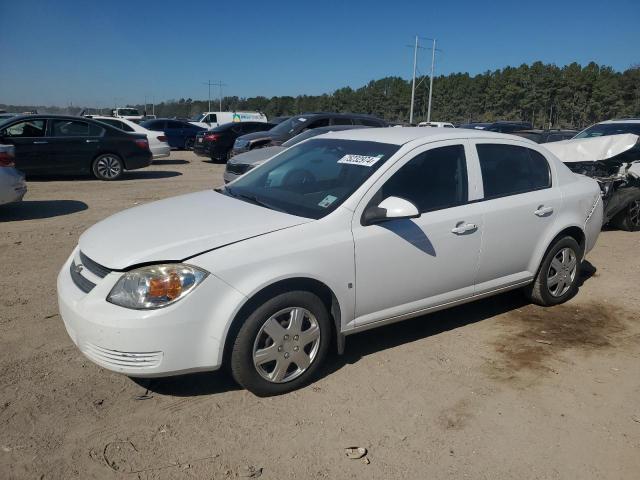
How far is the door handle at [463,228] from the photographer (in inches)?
160

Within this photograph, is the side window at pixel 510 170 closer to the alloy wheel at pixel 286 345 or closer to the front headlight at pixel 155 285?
the alloy wheel at pixel 286 345

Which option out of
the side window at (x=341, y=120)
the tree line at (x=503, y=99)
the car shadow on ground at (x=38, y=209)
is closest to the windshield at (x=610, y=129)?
the side window at (x=341, y=120)

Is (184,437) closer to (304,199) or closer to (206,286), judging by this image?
(206,286)

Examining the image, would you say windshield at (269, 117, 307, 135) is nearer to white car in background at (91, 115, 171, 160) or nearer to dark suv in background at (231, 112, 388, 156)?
dark suv in background at (231, 112, 388, 156)

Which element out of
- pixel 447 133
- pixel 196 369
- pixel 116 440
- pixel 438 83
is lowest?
pixel 116 440

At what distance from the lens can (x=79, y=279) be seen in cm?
340

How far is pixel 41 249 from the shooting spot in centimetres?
652

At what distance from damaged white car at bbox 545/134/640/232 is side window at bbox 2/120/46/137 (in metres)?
10.2

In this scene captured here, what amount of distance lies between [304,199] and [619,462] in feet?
8.08

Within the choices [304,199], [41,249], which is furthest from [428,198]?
[41,249]

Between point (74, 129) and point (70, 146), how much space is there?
389mm

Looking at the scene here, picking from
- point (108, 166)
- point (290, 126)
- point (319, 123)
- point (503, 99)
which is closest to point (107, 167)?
point (108, 166)

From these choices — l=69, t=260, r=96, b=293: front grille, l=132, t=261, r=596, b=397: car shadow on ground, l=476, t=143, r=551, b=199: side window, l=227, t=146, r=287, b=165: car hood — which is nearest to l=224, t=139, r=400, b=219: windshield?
l=476, t=143, r=551, b=199: side window

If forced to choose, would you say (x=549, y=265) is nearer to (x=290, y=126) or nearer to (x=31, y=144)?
(x=290, y=126)
